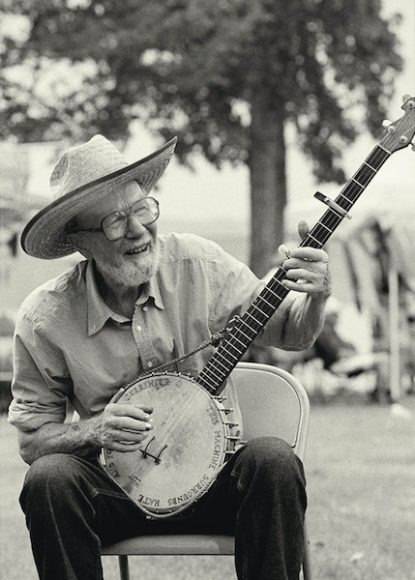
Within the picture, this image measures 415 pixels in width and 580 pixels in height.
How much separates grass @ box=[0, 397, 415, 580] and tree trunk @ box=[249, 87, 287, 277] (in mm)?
7162

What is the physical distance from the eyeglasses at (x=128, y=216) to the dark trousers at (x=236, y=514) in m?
0.63

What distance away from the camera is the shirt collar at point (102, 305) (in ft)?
12.0

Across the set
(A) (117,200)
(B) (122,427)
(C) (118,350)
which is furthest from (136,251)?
(B) (122,427)

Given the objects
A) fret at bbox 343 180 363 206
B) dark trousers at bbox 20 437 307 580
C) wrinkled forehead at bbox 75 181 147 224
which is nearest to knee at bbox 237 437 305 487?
dark trousers at bbox 20 437 307 580

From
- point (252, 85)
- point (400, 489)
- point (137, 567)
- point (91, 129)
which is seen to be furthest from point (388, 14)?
point (137, 567)

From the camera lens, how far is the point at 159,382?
11.6 ft

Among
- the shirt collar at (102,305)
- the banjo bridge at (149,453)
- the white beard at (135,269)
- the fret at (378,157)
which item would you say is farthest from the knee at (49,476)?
the fret at (378,157)

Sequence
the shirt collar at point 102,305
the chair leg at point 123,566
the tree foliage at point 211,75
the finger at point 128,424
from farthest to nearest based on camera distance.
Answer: the tree foliage at point 211,75 < the chair leg at point 123,566 < the shirt collar at point 102,305 < the finger at point 128,424

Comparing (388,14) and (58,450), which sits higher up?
(388,14)

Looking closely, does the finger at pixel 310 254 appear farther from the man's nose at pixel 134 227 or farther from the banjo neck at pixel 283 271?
the man's nose at pixel 134 227

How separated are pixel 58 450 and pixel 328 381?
13.6 m

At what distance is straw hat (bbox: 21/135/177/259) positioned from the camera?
3541 mm

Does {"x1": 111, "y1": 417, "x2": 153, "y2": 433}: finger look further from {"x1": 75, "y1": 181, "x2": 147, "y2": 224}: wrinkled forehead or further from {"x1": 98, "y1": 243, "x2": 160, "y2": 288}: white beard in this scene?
{"x1": 75, "y1": 181, "x2": 147, "y2": 224}: wrinkled forehead

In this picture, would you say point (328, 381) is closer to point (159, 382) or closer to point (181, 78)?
point (181, 78)
